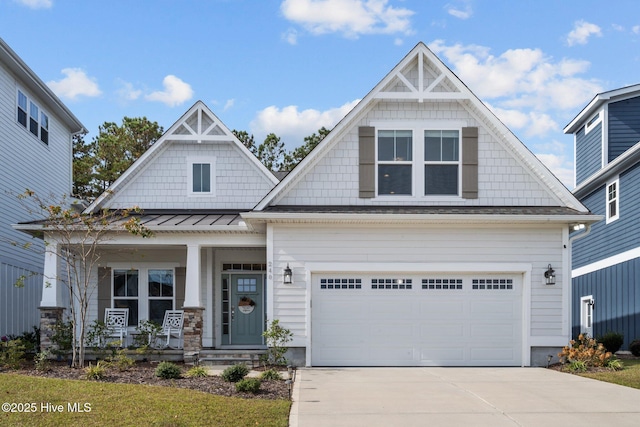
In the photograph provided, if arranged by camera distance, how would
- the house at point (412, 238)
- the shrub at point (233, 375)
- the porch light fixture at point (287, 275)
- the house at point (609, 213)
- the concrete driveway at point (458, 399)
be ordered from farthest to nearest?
the house at point (609, 213), the house at point (412, 238), the porch light fixture at point (287, 275), the shrub at point (233, 375), the concrete driveway at point (458, 399)

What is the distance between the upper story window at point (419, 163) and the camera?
47.9ft

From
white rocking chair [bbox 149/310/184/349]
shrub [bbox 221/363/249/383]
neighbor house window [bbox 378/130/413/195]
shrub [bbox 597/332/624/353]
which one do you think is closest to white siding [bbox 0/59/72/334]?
white rocking chair [bbox 149/310/184/349]

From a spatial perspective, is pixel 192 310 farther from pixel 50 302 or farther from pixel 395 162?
pixel 395 162

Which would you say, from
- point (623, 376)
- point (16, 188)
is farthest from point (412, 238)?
point (16, 188)

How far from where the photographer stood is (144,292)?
17047 millimetres

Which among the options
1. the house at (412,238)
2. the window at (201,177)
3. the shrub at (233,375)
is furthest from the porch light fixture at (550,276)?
the window at (201,177)

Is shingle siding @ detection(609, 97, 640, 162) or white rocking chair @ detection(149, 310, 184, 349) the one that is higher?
shingle siding @ detection(609, 97, 640, 162)

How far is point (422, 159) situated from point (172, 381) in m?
7.18

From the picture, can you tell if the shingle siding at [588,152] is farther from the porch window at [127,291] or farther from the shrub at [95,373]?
the shrub at [95,373]

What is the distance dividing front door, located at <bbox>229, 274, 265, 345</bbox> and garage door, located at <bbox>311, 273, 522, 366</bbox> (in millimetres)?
3267

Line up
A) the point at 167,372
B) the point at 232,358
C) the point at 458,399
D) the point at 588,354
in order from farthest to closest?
the point at 232,358 → the point at 588,354 → the point at 167,372 → the point at 458,399

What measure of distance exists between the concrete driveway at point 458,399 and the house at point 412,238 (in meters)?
1.24

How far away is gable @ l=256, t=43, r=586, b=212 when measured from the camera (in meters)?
14.4

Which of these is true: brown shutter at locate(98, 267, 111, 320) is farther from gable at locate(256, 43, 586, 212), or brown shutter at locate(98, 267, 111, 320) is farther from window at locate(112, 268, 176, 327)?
gable at locate(256, 43, 586, 212)
